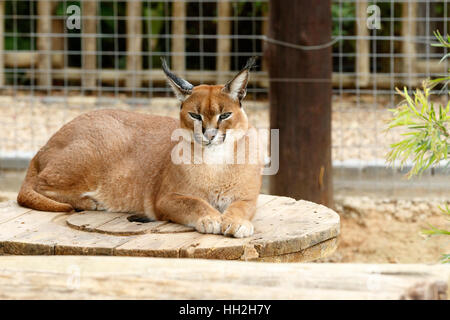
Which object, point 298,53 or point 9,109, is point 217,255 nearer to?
point 298,53

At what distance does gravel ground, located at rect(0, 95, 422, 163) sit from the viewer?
7.75 meters

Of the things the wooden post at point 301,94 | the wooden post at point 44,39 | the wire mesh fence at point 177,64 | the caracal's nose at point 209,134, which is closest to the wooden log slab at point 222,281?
the caracal's nose at point 209,134

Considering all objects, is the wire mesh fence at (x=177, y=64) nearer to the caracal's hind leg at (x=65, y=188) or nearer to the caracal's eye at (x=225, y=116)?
the caracal's hind leg at (x=65, y=188)

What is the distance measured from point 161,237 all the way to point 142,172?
83 centimetres

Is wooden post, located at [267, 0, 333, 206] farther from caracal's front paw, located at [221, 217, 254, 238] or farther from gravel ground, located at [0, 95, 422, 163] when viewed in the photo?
caracal's front paw, located at [221, 217, 254, 238]

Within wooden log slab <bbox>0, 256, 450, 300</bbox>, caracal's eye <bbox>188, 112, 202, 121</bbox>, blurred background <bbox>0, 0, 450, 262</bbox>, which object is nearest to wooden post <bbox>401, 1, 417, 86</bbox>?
blurred background <bbox>0, 0, 450, 262</bbox>

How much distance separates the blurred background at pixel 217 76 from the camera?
23.6 feet

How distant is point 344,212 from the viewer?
7.15 m

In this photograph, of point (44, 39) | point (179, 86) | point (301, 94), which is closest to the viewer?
point (179, 86)

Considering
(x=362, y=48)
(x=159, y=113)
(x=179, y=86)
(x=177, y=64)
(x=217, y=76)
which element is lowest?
(x=159, y=113)

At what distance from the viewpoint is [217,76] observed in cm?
898

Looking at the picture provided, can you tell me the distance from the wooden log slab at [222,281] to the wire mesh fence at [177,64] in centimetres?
455

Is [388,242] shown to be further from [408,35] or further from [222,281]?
[222,281]

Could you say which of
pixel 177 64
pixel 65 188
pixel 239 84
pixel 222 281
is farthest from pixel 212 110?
pixel 177 64
